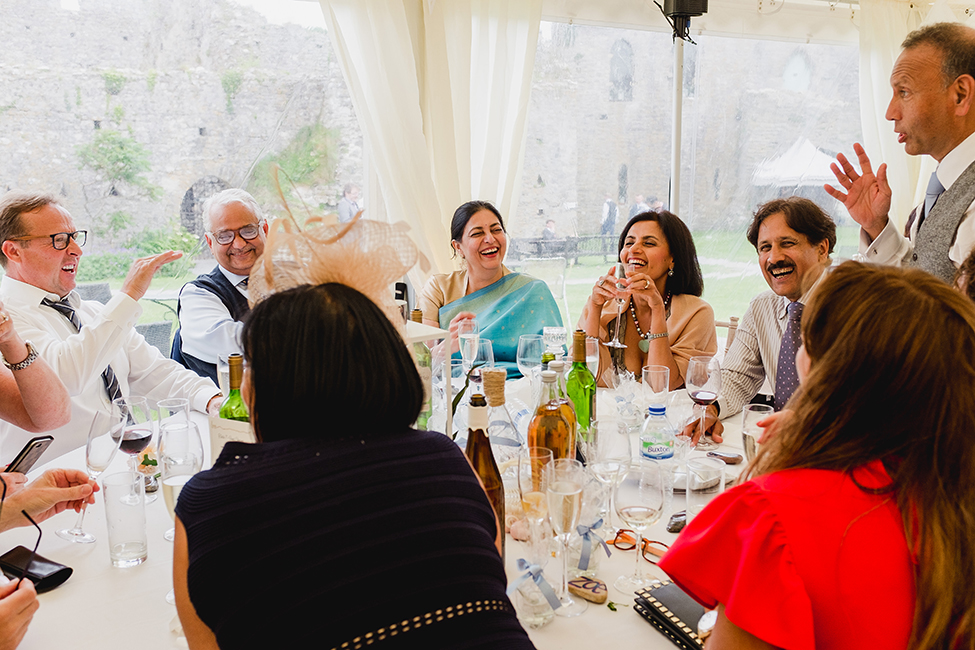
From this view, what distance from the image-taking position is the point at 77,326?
2.39 meters

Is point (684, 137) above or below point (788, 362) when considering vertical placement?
above

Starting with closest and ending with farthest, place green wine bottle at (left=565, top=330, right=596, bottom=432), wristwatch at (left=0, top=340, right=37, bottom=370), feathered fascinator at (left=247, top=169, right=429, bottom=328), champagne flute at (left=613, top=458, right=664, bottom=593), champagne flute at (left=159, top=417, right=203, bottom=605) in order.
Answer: feathered fascinator at (left=247, top=169, right=429, bottom=328), champagne flute at (left=613, top=458, right=664, bottom=593), champagne flute at (left=159, top=417, right=203, bottom=605), green wine bottle at (left=565, top=330, right=596, bottom=432), wristwatch at (left=0, top=340, right=37, bottom=370)

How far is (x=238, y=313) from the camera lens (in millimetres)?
2783

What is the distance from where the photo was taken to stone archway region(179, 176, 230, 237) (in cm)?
343

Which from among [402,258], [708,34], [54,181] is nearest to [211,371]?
[54,181]

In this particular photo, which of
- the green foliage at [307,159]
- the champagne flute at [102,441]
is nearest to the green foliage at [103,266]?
the green foliage at [307,159]

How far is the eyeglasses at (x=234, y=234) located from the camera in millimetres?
2725

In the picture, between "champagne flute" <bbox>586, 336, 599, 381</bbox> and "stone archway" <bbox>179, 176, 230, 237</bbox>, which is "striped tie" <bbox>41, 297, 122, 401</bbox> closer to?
"stone archway" <bbox>179, 176, 230, 237</bbox>

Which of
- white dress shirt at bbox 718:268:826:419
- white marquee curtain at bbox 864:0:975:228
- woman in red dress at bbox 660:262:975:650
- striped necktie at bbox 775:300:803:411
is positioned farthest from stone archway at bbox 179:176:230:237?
white marquee curtain at bbox 864:0:975:228

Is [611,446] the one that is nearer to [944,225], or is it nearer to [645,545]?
[645,545]

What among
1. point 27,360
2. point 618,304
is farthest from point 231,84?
point 618,304

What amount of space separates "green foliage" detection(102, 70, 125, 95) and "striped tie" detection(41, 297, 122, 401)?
1346 mm

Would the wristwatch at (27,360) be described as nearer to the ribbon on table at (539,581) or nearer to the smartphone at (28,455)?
the smartphone at (28,455)

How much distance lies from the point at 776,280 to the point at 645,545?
1.44 m
